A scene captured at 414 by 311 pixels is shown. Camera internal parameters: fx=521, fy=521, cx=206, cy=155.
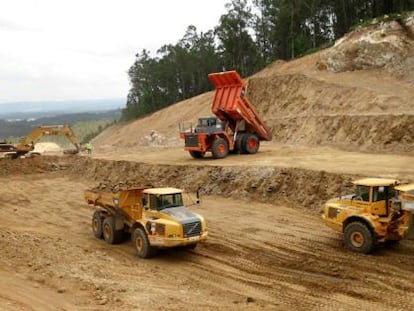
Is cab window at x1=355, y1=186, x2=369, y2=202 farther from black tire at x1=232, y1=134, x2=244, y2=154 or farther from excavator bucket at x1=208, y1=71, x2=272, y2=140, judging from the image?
black tire at x1=232, y1=134, x2=244, y2=154

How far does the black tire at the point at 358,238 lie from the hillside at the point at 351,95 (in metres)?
10.8

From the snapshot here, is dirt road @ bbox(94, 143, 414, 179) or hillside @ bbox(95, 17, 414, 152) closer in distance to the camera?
dirt road @ bbox(94, 143, 414, 179)

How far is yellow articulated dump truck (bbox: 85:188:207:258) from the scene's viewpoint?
1255 cm

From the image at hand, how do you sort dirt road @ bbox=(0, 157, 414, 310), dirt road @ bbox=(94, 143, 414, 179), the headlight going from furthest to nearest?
dirt road @ bbox=(94, 143, 414, 179)
the headlight
dirt road @ bbox=(0, 157, 414, 310)

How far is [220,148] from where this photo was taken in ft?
77.2

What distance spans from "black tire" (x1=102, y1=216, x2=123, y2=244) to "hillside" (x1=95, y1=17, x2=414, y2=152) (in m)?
13.2

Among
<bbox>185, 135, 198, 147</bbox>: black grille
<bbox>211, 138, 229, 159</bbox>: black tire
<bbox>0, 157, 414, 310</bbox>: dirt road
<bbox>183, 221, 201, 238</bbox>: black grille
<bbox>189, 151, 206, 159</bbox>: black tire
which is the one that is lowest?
<bbox>0, 157, 414, 310</bbox>: dirt road

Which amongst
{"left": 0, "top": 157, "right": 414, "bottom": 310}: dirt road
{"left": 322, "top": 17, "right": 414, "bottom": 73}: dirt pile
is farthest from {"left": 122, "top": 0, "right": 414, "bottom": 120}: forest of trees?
{"left": 0, "top": 157, "right": 414, "bottom": 310}: dirt road

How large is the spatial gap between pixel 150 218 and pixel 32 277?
10.3 ft

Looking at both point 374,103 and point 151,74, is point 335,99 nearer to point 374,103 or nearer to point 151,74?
point 374,103

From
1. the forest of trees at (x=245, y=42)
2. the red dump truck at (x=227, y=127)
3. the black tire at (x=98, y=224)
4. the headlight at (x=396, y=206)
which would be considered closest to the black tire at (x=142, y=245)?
the black tire at (x=98, y=224)

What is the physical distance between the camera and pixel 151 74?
72.2 m

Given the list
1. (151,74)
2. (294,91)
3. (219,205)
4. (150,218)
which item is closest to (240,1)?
(151,74)

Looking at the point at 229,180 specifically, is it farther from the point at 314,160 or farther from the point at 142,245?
the point at 142,245
